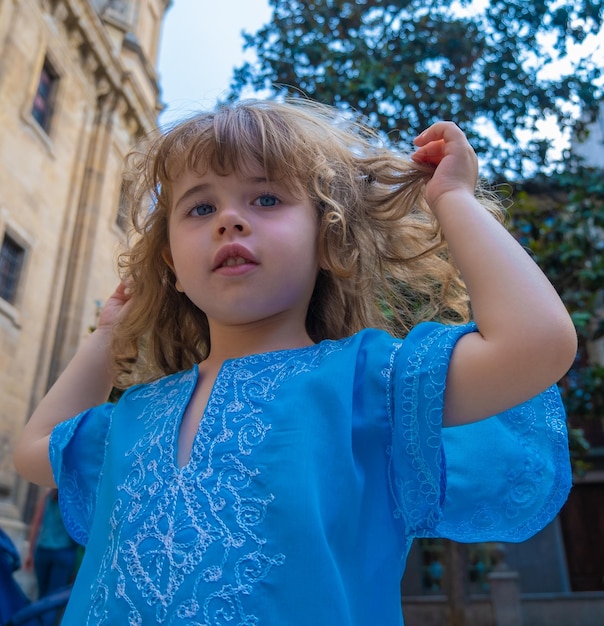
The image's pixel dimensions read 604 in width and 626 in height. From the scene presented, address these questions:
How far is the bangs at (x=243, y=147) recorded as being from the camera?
1473 millimetres

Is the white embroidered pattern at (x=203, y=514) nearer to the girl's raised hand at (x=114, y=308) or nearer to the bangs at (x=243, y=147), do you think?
the bangs at (x=243, y=147)

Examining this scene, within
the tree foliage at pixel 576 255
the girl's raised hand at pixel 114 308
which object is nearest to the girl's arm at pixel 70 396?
the girl's raised hand at pixel 114 308

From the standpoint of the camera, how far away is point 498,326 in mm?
1114

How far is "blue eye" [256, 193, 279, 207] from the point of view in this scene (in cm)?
146

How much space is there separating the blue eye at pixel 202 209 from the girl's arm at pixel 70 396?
1.86 feet

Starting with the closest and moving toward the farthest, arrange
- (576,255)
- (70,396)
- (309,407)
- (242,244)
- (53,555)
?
(309,407)
(242,244)
(70,396)
(53,555)
(576,255)

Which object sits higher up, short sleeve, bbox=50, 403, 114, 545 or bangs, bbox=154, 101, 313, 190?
bangs, bbox=154, 101, 313, 190

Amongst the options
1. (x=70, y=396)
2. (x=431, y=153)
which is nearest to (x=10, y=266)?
(x=70, y=396)

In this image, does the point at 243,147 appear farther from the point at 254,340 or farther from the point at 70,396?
the point at 70,396

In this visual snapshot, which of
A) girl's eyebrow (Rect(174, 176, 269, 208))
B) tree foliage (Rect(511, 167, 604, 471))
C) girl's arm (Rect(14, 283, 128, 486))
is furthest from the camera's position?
tree foliage (Rect(511, 167, 604, 471))

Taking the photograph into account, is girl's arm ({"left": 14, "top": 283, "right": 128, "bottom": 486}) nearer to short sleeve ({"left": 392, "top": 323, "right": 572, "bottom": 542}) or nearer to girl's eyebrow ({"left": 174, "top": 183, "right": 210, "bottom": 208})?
girl's eyebrow ({"left": 174, "top": 183, "right": 210, "bottom": 208})

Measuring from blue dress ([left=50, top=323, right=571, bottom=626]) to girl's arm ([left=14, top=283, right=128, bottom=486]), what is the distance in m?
0.40

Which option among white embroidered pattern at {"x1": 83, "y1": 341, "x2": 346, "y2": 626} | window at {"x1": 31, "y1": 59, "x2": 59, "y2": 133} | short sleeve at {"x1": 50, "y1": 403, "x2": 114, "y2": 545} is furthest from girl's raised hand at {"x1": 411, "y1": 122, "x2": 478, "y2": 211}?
window at {"x1": 31, "y1": 59, "x2": 59, "y2": 133}

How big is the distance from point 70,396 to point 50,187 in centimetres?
1144
